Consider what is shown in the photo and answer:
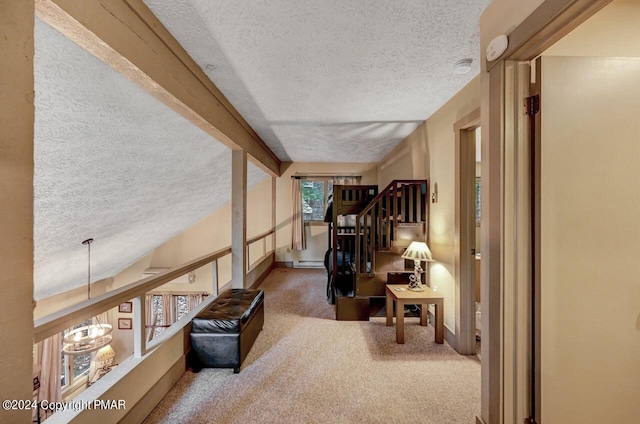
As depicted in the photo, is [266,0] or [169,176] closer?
[266,0]

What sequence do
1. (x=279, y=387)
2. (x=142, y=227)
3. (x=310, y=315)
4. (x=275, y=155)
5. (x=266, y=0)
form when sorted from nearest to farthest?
(x=266, y=0)
(x=279, y=387)
(x=310, y=315)
(x=142, y=227)
(x=275, y=155)

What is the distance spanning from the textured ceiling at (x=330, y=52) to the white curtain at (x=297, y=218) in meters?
2.96

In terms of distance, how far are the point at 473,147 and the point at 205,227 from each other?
5718 mm

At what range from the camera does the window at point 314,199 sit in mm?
6234

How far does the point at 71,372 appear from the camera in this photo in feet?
16.2

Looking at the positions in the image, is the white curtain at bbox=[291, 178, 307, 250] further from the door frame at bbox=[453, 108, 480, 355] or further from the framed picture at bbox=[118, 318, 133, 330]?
the framed picture at bbox=[118, 318, 133, 330]

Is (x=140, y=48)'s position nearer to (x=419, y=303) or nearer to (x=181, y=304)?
(x=419, y=303)

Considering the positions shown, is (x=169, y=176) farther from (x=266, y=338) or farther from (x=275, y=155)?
(x=275, y=155)

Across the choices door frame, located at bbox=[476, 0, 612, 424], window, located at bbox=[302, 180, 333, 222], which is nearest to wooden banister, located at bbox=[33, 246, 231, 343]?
door frame, located at bbox=[476, 0, 612, 424]

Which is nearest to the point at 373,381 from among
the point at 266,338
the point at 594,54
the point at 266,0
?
the point at 266,338

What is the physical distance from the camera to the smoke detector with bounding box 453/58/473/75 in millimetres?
1907

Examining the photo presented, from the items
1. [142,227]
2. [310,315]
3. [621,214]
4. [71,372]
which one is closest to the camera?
[621,214]

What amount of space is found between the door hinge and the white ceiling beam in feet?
6.49

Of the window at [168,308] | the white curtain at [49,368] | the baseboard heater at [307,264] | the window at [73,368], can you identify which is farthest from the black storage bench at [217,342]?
the white curtain at [49,368]
